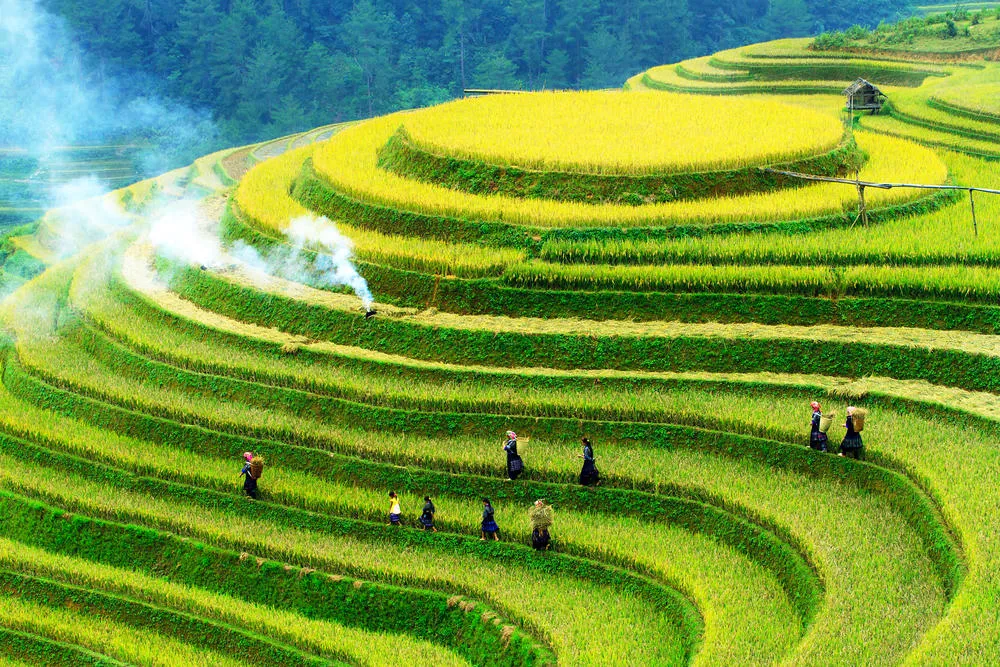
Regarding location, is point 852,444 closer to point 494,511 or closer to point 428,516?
point 494,511

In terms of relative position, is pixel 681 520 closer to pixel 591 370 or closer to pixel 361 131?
pixel 591 370

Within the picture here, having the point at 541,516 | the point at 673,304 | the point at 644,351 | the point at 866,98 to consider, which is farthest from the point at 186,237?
the point at 866,98

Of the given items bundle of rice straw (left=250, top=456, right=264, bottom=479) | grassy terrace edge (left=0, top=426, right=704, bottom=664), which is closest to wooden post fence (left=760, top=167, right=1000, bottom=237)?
grassy terrace edge (left=0, top=426, right=704, bottom=664)

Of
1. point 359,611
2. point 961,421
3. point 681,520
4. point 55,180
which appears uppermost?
point 961,421

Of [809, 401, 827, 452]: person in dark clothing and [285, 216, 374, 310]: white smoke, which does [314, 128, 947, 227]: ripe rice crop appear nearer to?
[285, 216, 374, 310]: white smoke

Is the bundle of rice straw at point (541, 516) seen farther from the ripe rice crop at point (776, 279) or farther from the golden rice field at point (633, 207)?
the golden rice field at point (633, 207)

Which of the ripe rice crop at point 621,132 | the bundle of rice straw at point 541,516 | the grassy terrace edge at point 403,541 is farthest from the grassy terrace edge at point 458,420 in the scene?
the ripe rice crop at point 621,132

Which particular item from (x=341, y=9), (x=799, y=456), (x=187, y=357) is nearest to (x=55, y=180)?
(x=341, y=9)
